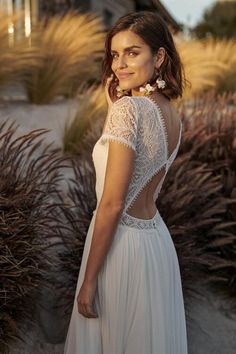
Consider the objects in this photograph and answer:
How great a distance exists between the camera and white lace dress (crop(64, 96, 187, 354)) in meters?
2.37

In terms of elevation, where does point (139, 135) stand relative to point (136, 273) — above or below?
above

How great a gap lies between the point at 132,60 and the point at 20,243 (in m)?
1.33

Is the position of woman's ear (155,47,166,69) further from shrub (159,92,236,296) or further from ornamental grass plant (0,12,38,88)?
ornamental grass plant (0,12,38,88)

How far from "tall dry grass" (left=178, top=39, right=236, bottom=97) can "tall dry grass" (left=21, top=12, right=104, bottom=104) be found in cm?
152

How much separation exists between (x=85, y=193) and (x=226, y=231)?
1262 mm

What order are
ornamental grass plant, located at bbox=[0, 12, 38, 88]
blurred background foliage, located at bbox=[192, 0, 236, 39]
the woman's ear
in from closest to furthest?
the woman's ear
ornamental grass plant, located at bbox=[0, 12, 38, 88]
blurred background foliage, located at bbox=[192, 0, 236, 39]

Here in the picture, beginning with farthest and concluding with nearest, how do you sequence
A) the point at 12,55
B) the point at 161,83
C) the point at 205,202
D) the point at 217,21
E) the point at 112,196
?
1. the point at 217,21
2. the point at 12,55
3. the point at 205,202
4. the point at 161,83
5. the point at 112,196

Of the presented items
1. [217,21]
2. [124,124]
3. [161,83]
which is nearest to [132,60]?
[161,83]

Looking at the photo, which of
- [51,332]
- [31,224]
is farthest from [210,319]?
[31,224]

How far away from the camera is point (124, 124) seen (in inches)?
90.3

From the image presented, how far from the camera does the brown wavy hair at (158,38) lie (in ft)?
8.00

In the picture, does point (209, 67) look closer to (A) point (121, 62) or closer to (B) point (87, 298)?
(A) point (121, 62)

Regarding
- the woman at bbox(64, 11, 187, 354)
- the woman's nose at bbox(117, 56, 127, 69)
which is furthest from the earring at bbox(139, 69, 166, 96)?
the woman's nose at bbox(117, 56, 127, 69)

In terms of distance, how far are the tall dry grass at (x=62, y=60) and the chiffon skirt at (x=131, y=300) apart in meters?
5.80
